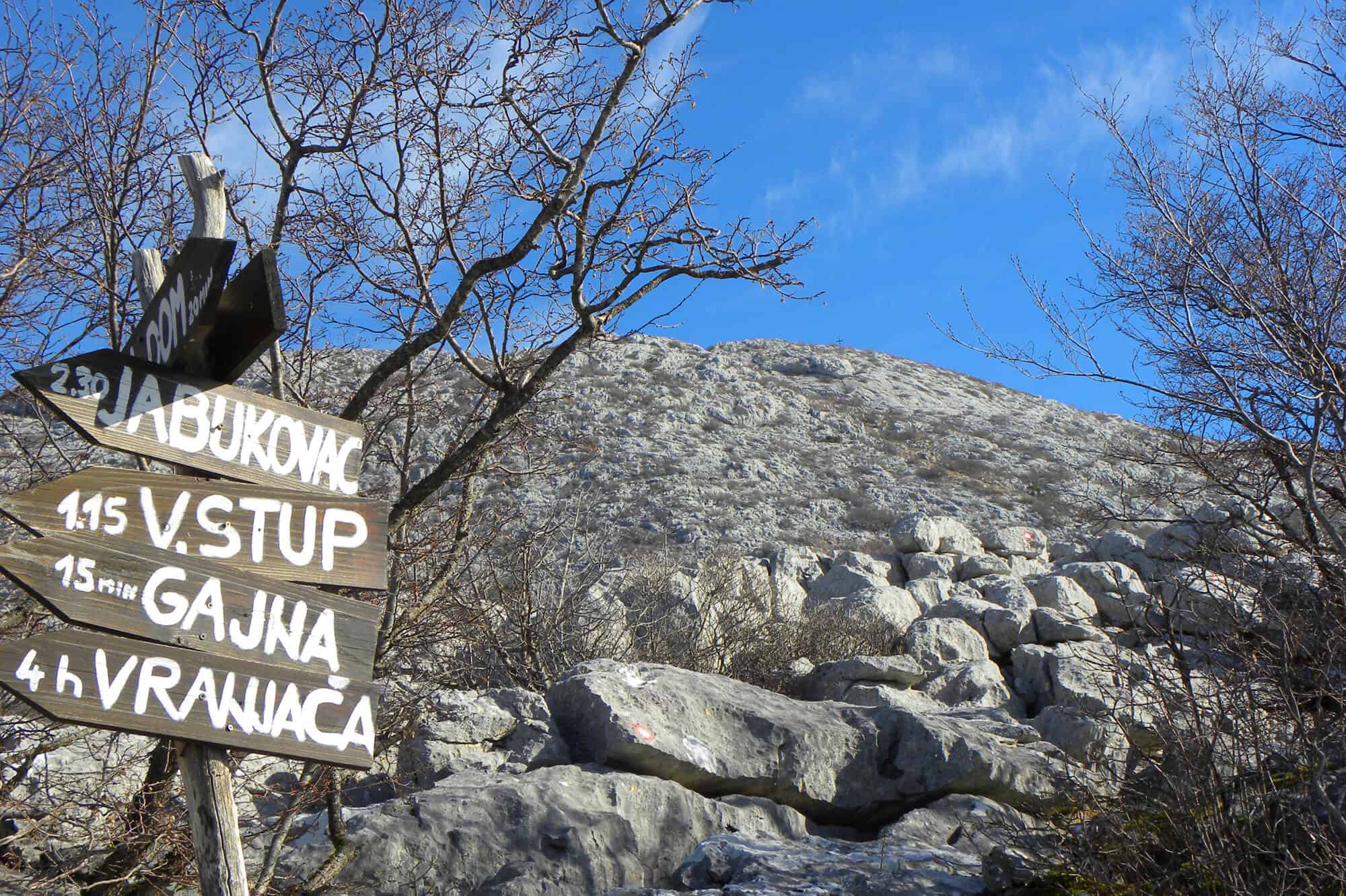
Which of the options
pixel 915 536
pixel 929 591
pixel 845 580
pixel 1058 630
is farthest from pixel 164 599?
pixel 915 536

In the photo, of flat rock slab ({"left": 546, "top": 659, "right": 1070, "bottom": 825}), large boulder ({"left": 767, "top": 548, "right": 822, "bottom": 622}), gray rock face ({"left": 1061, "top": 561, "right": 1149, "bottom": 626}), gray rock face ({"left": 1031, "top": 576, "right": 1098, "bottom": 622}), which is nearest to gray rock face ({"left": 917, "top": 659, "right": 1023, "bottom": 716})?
large boulder ({"left": 767, "top": 548, "right": 822, "bottom": 622})

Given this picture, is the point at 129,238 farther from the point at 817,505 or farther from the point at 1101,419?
the point at 1101,419

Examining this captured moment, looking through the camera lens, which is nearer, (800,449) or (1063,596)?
(1063,596)

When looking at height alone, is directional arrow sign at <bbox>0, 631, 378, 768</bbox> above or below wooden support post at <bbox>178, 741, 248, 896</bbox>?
above

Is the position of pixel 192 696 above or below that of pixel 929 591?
below

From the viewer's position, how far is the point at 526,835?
20.9 feet

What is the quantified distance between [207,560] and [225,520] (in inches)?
4.8

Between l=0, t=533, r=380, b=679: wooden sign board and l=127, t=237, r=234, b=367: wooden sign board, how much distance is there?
24.9 inches

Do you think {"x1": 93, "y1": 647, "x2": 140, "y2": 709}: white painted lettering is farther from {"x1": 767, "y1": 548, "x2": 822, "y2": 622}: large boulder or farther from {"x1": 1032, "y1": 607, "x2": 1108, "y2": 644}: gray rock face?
{"x1": 1032, "y1": 607, "x2": 1108, "y2": 644}: gray rock face

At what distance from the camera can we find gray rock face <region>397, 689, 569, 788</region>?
763 cm

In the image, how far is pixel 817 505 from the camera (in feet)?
103

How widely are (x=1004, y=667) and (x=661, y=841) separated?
923cm

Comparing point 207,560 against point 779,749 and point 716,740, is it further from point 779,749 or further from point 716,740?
point 779,749

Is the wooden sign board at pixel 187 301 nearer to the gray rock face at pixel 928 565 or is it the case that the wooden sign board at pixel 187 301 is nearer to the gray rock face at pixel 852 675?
the gray rock face at pixel 852 675
